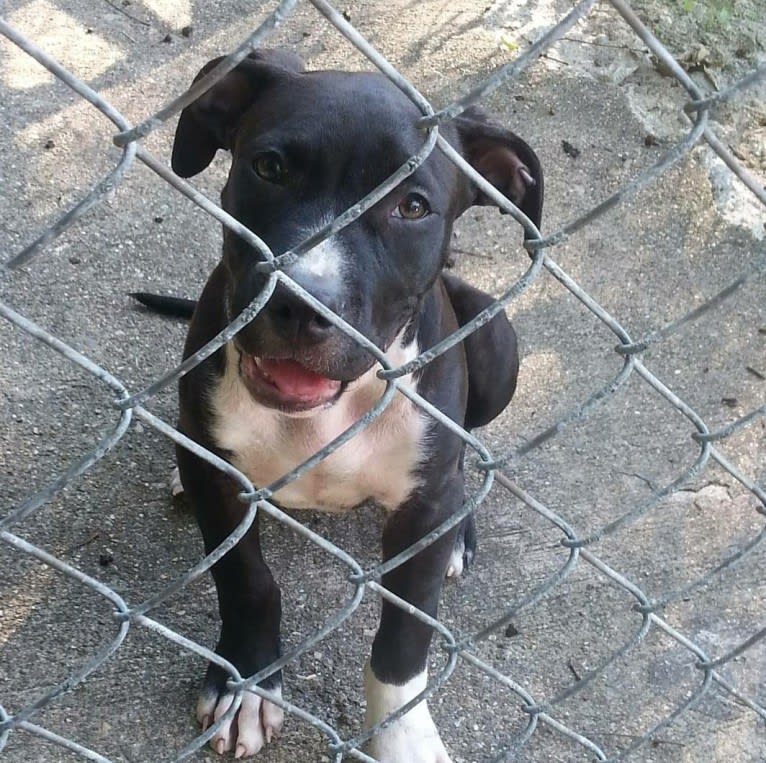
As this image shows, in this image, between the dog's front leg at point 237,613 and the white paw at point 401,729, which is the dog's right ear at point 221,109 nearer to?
the dog's front leg at point 237,613

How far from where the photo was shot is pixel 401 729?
2.62m

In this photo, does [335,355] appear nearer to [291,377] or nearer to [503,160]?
[291,377]

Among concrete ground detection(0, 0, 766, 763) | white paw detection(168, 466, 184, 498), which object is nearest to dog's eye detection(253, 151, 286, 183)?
concrete ground detection(0, 0, 766, 763)

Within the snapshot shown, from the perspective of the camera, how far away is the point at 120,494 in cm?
314

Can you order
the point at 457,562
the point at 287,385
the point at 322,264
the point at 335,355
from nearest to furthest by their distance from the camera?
the point at 322,264 < the point at 335,355 < the point at 287,385 < the point at 457,562

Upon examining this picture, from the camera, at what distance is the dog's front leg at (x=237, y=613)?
260cm

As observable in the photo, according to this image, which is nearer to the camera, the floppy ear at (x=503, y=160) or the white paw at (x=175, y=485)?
the floppy ear at (x=503, y=160)

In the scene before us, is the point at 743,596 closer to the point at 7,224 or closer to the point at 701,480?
the point at 701,480

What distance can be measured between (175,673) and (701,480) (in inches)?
68.2

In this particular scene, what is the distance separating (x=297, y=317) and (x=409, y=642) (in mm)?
962

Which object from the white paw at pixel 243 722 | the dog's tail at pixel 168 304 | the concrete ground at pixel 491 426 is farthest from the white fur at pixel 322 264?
the dog's tail at pixel 168 304

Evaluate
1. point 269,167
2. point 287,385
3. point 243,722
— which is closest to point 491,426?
point 243,722

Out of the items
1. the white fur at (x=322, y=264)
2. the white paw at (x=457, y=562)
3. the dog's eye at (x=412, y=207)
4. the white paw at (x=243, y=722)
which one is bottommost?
the white paw at (x=243, y=722)

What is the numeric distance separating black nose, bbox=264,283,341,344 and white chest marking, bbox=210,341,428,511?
49cm
